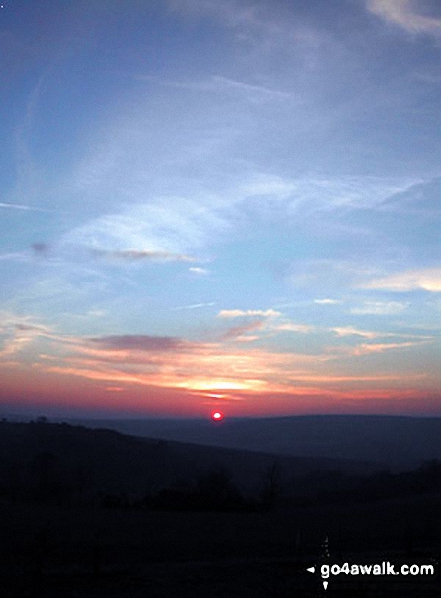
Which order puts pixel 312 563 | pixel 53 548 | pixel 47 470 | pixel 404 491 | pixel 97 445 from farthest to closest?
pixel 97 445 → pixel 47 470 → pixel 404 491 → pixel 53 548 → pixel 312 563

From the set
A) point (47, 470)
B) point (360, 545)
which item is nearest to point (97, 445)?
point (47, 470)

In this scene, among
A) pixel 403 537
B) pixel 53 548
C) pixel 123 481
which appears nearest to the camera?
pixel 53 548

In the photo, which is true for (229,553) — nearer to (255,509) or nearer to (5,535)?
(5,535)

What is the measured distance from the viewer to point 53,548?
32031 millimetres

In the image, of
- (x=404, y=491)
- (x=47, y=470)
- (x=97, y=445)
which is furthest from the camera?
(x=97, y=445)

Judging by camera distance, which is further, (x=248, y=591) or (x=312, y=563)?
(x=312, y=563)

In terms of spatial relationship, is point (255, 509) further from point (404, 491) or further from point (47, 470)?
point (47, 470)

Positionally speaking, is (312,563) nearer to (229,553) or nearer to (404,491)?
(229,553)

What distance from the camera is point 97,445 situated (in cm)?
10581

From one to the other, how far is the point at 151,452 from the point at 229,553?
79.4 metres

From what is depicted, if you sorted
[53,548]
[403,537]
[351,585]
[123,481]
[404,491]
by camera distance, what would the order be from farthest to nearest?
[123,481], [404,491], [403,537], [53,548], [351,585]

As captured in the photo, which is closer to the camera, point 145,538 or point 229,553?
point 229,553

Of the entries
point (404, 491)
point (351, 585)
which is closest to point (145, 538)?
point (351, 585)

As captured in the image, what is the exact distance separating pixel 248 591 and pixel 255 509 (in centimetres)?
3036
